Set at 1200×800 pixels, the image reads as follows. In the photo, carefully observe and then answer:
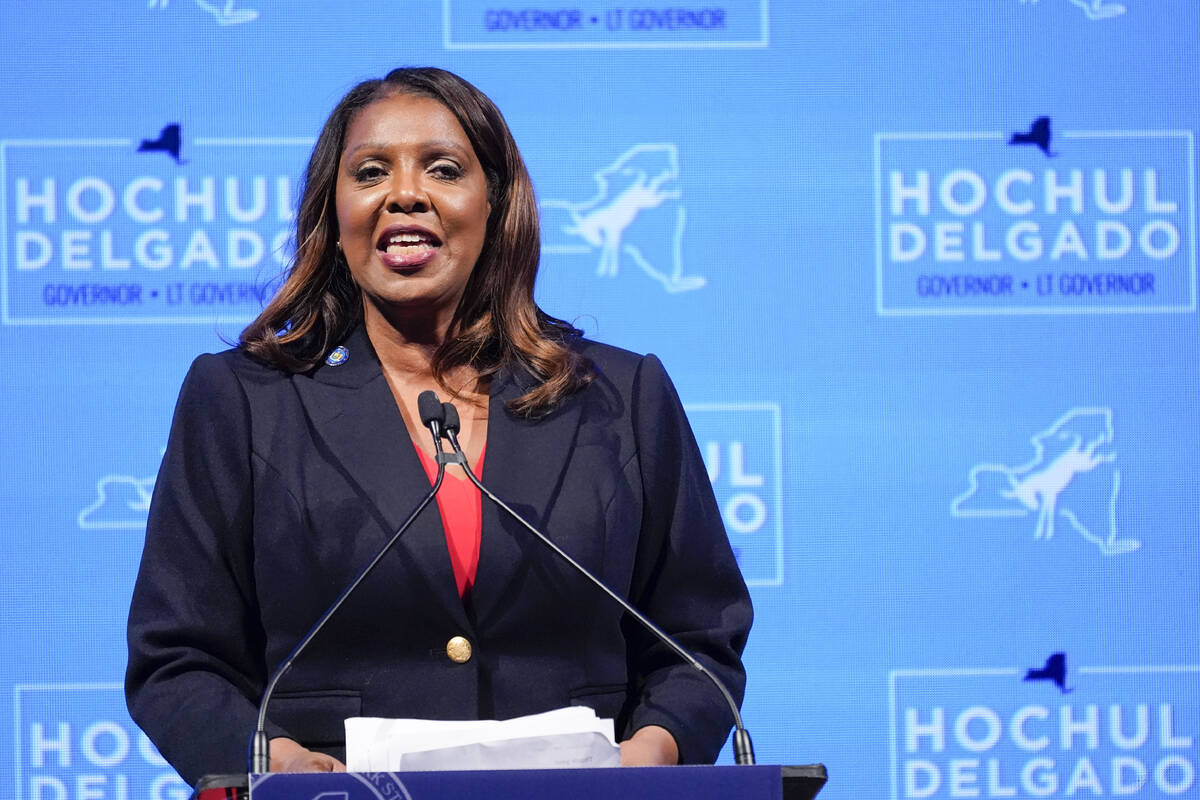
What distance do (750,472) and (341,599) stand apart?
161cm

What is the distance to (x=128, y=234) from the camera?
295 cm

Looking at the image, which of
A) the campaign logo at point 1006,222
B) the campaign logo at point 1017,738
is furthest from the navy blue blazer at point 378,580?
the campaign logo at point 1006,222

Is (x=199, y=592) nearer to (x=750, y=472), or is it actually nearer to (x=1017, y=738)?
(x=750, y=472)

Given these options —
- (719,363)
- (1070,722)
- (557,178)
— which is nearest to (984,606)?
(1070,722)

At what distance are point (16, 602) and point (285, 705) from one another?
4.42 feet

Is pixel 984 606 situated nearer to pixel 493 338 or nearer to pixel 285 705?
pixel 493 338

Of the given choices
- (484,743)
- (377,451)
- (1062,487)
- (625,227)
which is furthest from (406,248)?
(1062,487)

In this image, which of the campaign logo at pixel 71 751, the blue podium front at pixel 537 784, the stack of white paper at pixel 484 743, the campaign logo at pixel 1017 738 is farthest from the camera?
the campaign logo at pixel 1017 738

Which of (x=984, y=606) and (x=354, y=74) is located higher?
(x=354, y=74)

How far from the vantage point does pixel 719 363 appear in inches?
118

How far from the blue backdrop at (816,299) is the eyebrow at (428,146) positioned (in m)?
1.01

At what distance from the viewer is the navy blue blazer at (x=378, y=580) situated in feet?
5.77

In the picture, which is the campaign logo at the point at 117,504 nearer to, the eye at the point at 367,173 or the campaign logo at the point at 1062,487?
the eye at the point at 367,173

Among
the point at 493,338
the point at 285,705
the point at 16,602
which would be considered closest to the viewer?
the point at 285,705
